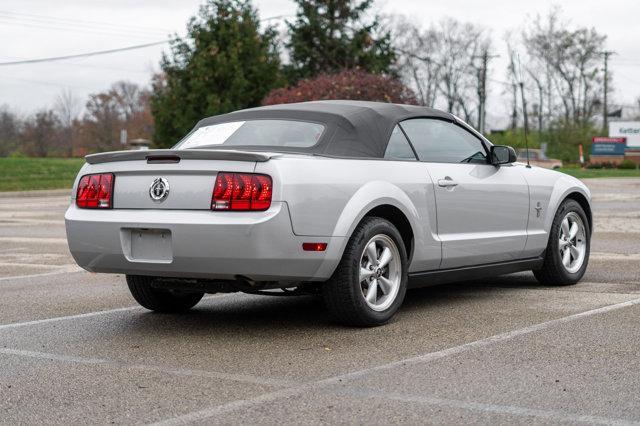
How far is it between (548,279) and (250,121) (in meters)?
2.94

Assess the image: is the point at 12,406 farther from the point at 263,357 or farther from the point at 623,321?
the point at 623,321

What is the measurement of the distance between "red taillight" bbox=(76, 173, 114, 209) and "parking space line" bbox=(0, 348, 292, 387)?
112 cm

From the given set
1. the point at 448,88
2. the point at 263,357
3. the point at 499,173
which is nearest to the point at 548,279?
the point at 499,173

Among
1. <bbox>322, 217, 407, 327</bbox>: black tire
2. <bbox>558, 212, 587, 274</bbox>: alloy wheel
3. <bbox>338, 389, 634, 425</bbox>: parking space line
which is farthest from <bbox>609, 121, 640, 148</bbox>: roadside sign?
<bbox>338, 389, 634, 425</bbox>: parking space line

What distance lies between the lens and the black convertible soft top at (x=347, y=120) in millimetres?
6555

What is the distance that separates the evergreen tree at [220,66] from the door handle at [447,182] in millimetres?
34564

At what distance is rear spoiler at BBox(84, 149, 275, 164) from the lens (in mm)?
5855

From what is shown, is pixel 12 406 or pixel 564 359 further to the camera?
pixel 564 359

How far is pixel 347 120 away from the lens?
675 centimetres

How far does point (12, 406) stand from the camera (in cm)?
440

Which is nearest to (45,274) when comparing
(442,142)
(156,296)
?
(156,296)

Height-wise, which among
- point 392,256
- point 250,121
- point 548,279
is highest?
point 250,121

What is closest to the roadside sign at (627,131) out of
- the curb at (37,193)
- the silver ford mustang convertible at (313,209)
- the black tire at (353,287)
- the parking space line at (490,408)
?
the curb at (37,193)

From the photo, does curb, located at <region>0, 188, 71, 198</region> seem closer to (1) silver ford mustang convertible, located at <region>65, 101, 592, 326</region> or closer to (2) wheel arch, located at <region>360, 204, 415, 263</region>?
(1) silver ford mustang convertible, located at <region>65, 101, 592, 326</region>
